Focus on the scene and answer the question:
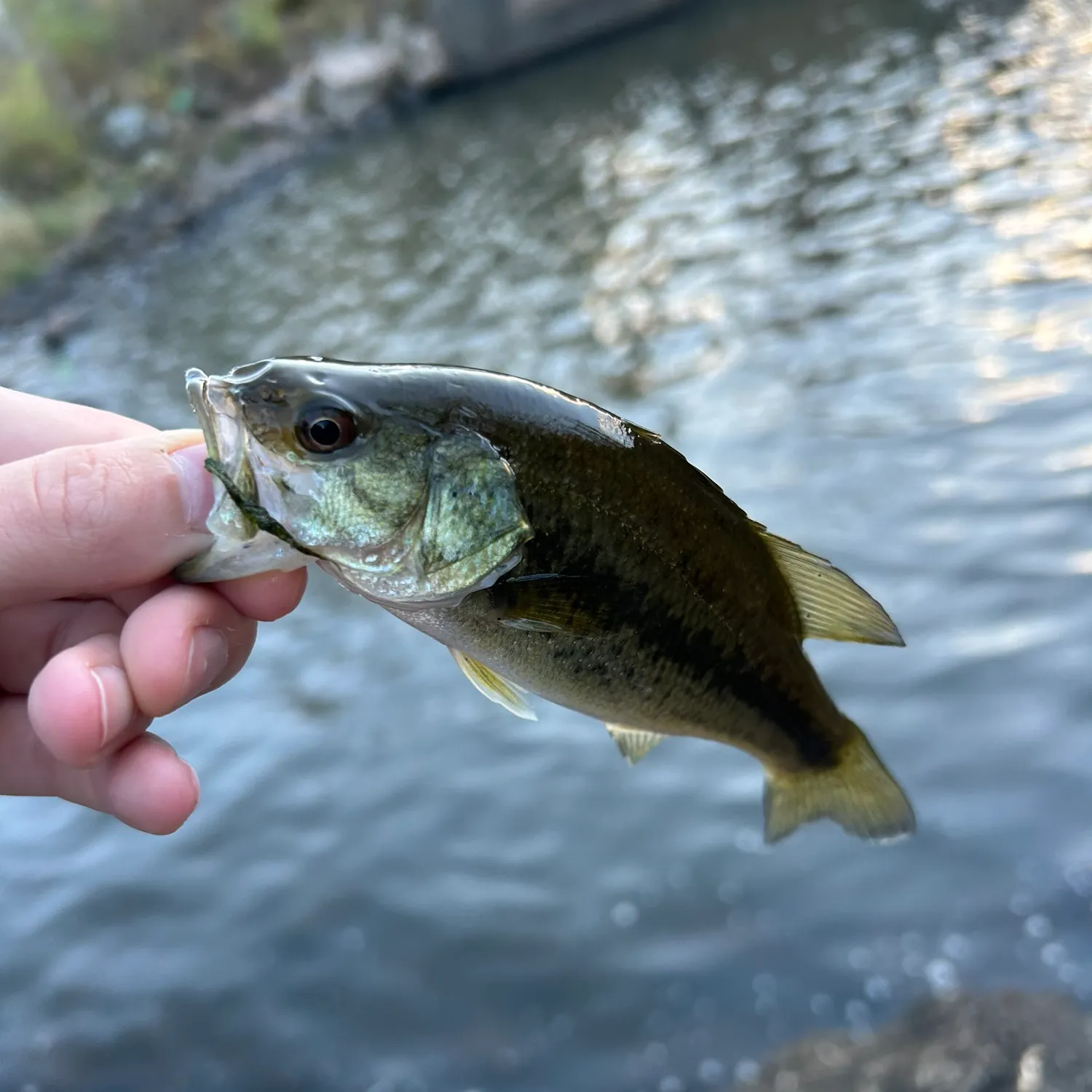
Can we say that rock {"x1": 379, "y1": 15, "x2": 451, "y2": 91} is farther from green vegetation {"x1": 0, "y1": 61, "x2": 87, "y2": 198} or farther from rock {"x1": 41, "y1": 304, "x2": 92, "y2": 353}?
rock {"x1": 41, "y1": 304, "x2": 92, "y2": 353}

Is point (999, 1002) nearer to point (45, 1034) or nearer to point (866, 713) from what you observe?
point (866, 713)

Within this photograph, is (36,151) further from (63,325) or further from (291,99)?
(63,325)

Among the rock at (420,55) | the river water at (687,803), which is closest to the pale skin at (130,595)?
the river water at (687,803)

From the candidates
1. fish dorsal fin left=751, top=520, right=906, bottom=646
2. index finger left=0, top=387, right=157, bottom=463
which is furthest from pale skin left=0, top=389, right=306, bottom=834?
fish dorsal fin left=751, top=520, right=906, bottom=646

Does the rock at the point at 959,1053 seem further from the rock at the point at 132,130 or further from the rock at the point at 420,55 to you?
the rock at the point at 132,130

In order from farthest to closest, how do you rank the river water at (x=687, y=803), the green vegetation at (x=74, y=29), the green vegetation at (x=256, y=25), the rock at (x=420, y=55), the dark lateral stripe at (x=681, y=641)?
1. the green vegetation at (x=74, y=29)
2. the green vegetation at (x=256, y=25)
3. the rock at (x=420, y=55)
4. the river water at (x=687, y=803)
5. the dark lateral stripe at (x=681, y=641)
